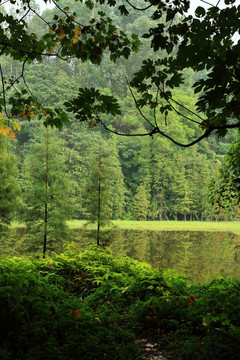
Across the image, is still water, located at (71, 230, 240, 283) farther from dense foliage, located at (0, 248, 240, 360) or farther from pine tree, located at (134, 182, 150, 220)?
pine tree, located at (134, 182, 150, 220)

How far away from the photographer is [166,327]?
2996 millimetres

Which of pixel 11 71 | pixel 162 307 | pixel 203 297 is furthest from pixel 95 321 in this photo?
pixel 11 71

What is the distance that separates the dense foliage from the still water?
6807 millimetres

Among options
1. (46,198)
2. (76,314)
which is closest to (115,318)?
(76,314)

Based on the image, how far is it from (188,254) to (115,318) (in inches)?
513

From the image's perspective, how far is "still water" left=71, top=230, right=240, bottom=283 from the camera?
12.3 m

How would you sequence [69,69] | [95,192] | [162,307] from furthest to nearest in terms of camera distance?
[69,69], [95,192], [162,307]

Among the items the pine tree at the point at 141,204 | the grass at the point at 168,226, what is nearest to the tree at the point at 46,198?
the grass at the point at 168,226

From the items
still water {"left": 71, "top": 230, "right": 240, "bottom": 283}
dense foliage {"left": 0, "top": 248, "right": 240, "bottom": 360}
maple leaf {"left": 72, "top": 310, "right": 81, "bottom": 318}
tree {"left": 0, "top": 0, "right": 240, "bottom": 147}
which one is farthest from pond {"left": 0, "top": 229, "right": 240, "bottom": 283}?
tree {"left": 0, "top": 0, "right": 240, "bottom": 147}

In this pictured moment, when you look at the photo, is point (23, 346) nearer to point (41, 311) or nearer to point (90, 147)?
point (41, 311)

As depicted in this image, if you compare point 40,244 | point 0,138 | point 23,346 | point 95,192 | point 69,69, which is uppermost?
point 69,69

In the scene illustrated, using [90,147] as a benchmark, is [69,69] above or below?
above

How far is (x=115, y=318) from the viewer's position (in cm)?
327

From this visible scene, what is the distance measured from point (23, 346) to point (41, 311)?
407 mm
